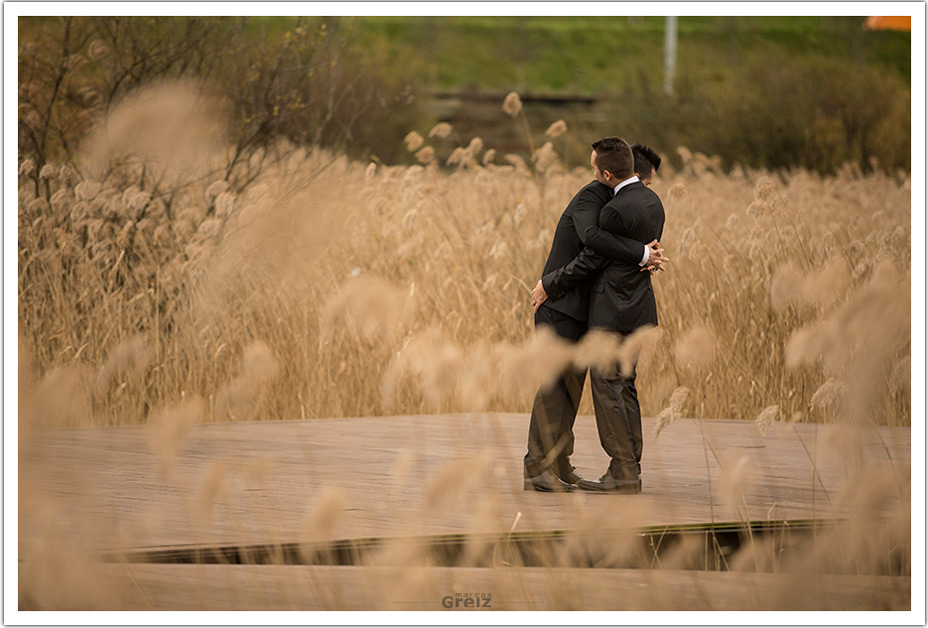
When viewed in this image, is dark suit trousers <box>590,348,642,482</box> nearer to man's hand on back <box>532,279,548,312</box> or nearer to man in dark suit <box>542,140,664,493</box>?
man in dark suit <box>542,140,664,493</box>

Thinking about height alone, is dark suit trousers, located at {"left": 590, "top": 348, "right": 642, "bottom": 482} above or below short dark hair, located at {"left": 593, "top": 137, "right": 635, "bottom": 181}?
below

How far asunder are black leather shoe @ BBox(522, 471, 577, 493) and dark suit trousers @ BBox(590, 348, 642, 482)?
0.19m

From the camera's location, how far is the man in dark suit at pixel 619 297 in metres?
3.35

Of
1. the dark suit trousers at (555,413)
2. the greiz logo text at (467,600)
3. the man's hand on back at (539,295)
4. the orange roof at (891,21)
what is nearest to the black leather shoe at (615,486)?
the dark suit trousers at (555,413)

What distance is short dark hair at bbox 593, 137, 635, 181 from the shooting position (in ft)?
11.1

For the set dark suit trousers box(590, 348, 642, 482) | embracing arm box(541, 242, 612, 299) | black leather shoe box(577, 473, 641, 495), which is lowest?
black leather shoe box(577, 473, 641, 495)

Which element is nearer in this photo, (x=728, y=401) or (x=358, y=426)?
(x=358, y=426)

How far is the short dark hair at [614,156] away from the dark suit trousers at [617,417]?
28.5 inches

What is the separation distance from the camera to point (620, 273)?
3.39 metres

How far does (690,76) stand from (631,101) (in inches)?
44.3

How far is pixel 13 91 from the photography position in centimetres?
391

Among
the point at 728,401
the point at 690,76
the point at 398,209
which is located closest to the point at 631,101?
the point at 690,76

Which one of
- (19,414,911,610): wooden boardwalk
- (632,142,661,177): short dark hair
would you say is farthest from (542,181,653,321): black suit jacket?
(19,414,911,610): wooden boardwalk

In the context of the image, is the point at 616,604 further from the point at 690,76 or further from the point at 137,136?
the point at 690,76
